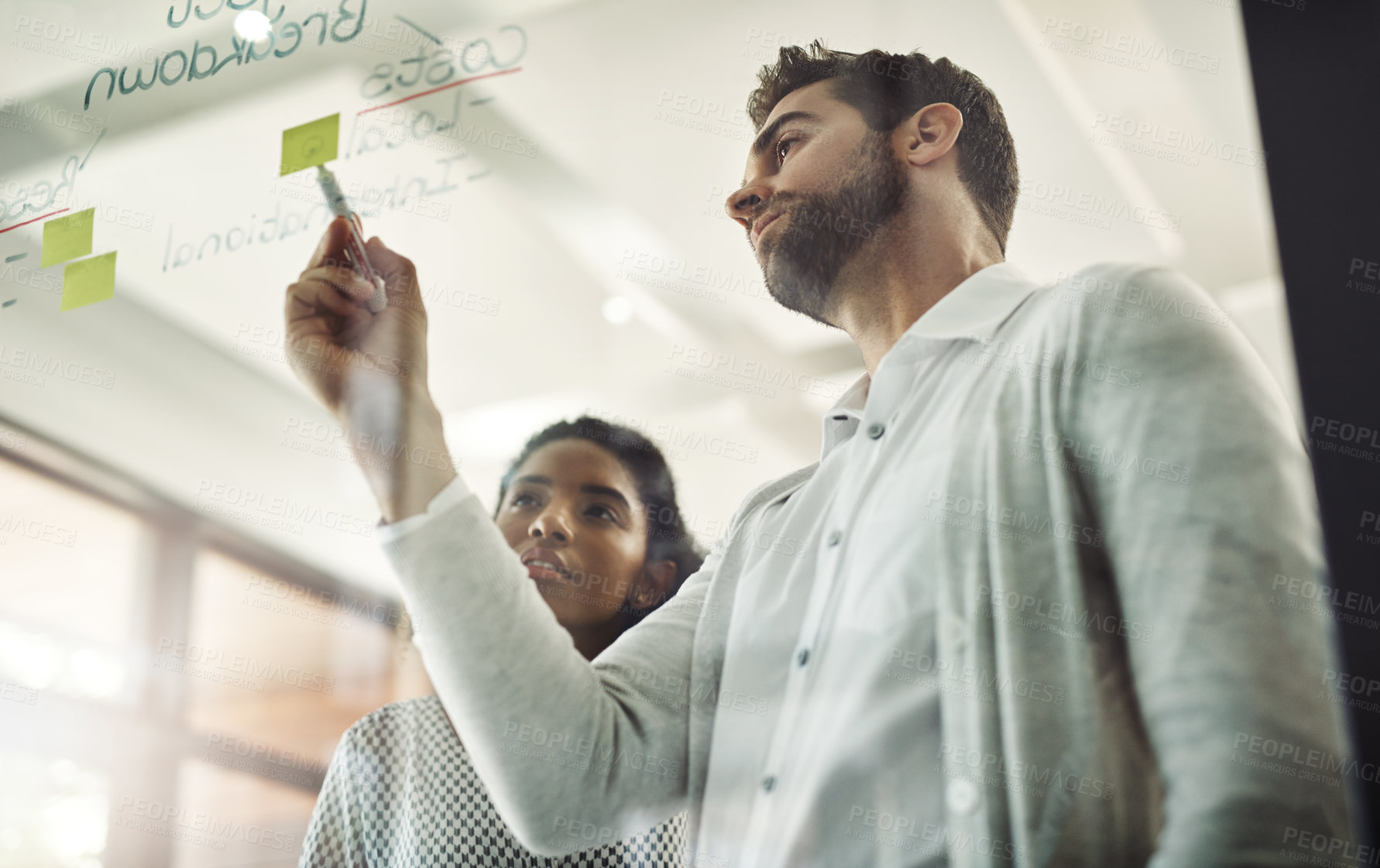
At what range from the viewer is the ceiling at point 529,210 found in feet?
2.53

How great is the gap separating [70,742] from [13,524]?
0.25 meters

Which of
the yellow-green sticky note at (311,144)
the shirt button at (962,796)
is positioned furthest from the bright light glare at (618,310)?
the shirt button at (962,796)

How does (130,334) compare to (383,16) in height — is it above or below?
below

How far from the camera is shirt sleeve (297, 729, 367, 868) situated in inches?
34.0

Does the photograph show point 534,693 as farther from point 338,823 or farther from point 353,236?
point 353,236

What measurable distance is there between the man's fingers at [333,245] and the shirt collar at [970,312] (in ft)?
1.55

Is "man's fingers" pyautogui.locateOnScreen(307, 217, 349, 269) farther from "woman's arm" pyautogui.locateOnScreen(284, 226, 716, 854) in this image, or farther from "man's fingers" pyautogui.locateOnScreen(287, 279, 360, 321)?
"woman's arm" pyautogui.locateOnScreen(284, 226, 716, 854)

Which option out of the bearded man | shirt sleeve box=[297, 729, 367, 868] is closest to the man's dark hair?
the bearded man

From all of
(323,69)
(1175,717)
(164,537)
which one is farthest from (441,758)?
(323,69)

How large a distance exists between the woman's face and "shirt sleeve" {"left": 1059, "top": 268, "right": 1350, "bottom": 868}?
0.35m

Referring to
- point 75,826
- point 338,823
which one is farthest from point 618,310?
point 75,826

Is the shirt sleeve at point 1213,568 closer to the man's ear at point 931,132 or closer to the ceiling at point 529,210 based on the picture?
the ceiling at point 529,210

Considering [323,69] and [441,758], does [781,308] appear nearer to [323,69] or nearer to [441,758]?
[441,758]

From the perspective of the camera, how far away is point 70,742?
1.03 meters
